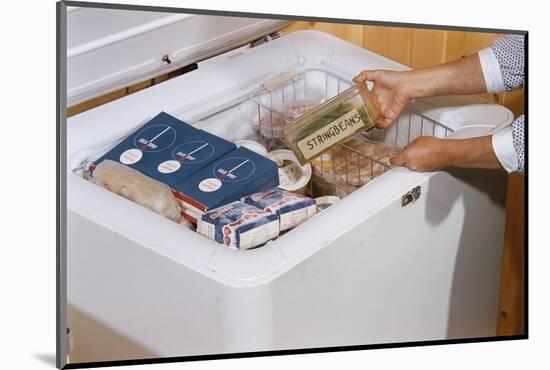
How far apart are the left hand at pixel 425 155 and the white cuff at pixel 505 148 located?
4.3 inches

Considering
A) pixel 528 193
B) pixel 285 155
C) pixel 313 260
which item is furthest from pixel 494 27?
pixel 313 260

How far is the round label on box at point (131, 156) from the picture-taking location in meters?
2.10

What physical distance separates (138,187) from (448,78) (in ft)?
2.23

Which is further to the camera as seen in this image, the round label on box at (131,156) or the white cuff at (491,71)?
A: the white cuff at (491,71)

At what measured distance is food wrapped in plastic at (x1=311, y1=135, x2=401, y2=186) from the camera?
222 centimetres

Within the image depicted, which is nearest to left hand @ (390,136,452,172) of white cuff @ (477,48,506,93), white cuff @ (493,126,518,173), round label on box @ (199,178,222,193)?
white cuff @ (493,126,518,173)

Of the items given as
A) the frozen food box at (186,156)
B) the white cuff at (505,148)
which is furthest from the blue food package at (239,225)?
the white cuff at (505,148)

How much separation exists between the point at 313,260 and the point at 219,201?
20 centimetres

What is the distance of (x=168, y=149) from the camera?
2.13 m

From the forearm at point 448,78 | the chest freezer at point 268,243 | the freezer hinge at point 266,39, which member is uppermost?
the freezer hinge at point 266,39

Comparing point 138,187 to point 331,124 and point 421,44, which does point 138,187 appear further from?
point 421,44

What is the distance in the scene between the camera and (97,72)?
208cm

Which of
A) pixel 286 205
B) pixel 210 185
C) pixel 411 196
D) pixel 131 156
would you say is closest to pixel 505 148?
pixel 411 196

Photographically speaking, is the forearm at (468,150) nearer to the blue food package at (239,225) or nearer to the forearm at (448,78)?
the forearm at (448,78)
